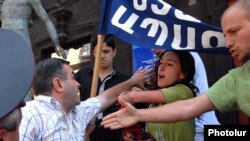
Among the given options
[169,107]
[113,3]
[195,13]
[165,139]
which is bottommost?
[165,139]

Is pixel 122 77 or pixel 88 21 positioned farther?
pixel 88 21

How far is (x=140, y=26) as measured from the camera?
3.96 m

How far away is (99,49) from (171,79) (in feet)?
2.66

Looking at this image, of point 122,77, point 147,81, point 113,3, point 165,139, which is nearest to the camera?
point 165,139

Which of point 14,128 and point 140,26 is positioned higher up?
point 140,26

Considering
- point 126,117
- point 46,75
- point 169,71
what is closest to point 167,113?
point 126,117

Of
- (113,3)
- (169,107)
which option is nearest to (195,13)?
(113,3)

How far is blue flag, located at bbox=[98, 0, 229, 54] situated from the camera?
12.4ft

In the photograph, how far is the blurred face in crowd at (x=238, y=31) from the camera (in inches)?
96.6

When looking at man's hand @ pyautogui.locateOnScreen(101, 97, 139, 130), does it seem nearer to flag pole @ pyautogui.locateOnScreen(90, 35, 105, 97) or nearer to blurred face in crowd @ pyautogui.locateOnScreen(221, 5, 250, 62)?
blurred face in crowd @ pyautogui.locateOnScreen(221, 5, 250, 62)

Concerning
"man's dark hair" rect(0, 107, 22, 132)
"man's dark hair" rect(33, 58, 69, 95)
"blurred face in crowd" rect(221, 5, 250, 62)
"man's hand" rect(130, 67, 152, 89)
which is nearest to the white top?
"man's hand" rect(130, 67, 152, 89)

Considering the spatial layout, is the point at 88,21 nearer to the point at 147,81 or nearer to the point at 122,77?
the point at 122,77

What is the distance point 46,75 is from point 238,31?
4.81ft

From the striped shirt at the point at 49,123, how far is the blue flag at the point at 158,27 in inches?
35.4
